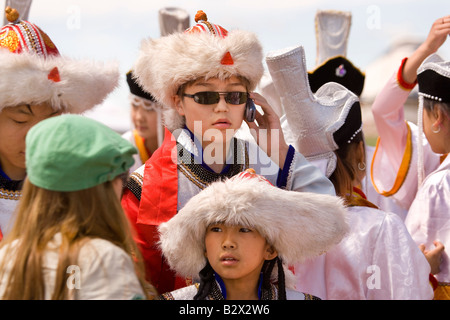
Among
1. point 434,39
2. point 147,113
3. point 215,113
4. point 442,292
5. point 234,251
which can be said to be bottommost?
point 442,292

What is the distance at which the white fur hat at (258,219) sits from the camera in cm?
286

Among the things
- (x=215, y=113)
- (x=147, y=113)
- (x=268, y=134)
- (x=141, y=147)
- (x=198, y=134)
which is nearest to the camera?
(x=215, y=113)

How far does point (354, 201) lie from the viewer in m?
3.75

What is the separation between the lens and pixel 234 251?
2867 millimetres

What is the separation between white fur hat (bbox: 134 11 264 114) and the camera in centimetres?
325

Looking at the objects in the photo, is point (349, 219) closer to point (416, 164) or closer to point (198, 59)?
point (198, 59)

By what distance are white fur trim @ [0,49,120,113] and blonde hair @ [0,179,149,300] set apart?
96cm

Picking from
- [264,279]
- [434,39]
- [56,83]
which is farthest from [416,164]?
[56,83]

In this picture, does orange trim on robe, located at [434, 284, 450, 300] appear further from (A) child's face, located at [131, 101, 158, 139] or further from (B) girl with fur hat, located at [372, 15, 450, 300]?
(A) child's face, located at [131, 101, 158, 139]

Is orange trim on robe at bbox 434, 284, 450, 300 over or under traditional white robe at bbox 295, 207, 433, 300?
under

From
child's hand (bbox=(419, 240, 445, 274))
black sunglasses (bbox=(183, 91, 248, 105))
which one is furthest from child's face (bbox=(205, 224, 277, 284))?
child's hand (bbox=(419, 240, 445, 274))

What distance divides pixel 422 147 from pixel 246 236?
73.4 inches

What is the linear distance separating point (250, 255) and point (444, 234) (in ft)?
4.76
